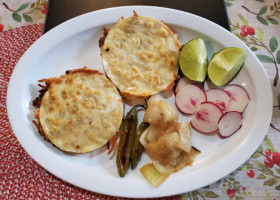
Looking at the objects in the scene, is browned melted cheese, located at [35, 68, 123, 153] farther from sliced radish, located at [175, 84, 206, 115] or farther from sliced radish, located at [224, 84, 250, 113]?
sliced radish, located at [224, 84, 250, 113]

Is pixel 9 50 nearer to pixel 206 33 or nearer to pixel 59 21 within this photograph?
pixel 59 21

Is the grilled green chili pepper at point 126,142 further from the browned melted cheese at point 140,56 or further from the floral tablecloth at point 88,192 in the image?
the floral tablecloth at point 88,192

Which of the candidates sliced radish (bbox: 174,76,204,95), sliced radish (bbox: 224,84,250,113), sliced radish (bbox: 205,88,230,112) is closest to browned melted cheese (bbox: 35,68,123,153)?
sliced radish (bbox: 174,76,204,95)

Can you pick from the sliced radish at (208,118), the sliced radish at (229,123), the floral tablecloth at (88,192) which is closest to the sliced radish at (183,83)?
the sliced radish at (208,118)

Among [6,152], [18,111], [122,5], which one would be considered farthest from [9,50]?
[122,5]

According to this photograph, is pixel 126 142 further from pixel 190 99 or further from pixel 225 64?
pixel 225 64

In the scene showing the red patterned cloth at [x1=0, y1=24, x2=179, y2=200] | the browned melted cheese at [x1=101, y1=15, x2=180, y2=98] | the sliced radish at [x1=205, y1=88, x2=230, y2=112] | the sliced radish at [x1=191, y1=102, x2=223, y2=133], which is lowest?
→ the red patterned cloth at [x1=0, y1=24, x2=179, y2=200]
